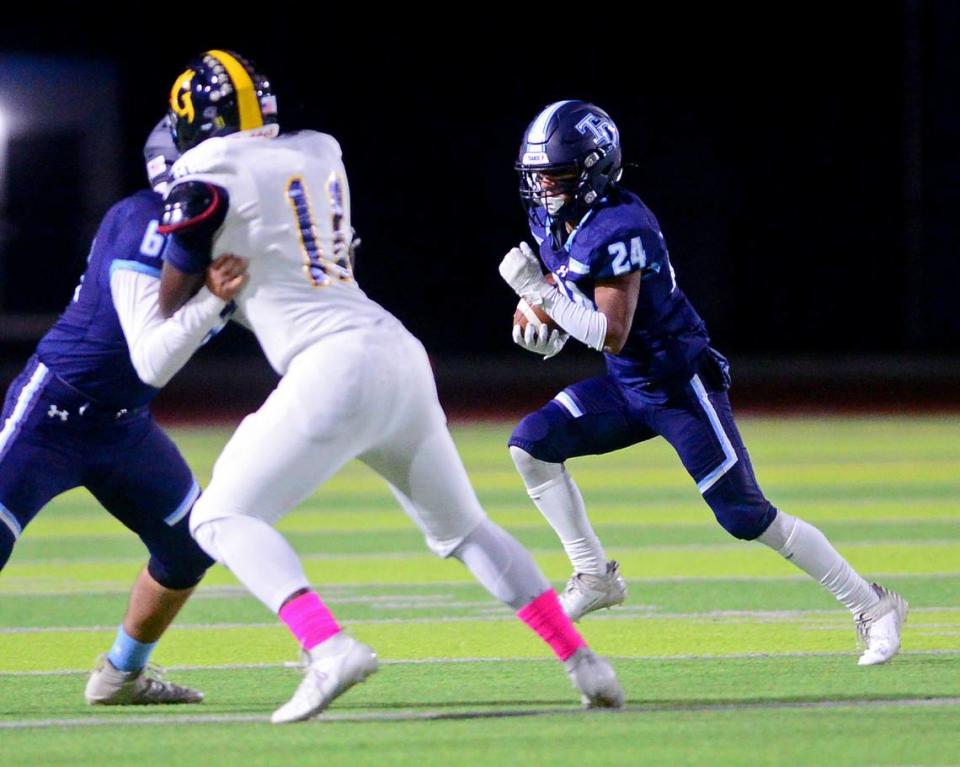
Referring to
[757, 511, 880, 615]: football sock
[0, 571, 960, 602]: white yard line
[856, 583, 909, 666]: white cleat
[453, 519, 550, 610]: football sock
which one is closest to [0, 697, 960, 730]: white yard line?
[453, 519, 550, 610]: football sock

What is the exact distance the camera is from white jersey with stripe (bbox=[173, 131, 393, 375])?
3836 mm

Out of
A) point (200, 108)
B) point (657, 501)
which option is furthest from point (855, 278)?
point (200, 108)

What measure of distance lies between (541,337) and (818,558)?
996mm

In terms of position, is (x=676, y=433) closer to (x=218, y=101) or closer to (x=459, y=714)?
→ (x=459, y=714)

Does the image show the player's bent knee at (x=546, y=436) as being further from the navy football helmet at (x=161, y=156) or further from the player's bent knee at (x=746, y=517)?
the navy football helmet at (x=161, y=156)

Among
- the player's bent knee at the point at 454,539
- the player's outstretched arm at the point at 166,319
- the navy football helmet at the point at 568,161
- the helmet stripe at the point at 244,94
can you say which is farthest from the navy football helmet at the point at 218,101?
the navy football helmet at the point at 568,161

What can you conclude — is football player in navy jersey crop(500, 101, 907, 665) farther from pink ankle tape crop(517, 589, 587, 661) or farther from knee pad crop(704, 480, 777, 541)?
pink ankle tape crop(517, 589, 587, 661)

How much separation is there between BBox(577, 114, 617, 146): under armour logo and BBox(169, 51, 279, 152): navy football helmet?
3.97 feet

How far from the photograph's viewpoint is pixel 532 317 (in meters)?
4.96

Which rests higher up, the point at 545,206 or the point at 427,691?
the point at 545,206

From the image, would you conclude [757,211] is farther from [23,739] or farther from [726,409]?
[23,739]

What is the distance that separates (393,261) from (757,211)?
13.1 feet

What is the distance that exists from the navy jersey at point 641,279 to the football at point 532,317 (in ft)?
0.32

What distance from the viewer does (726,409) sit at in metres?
5.02
